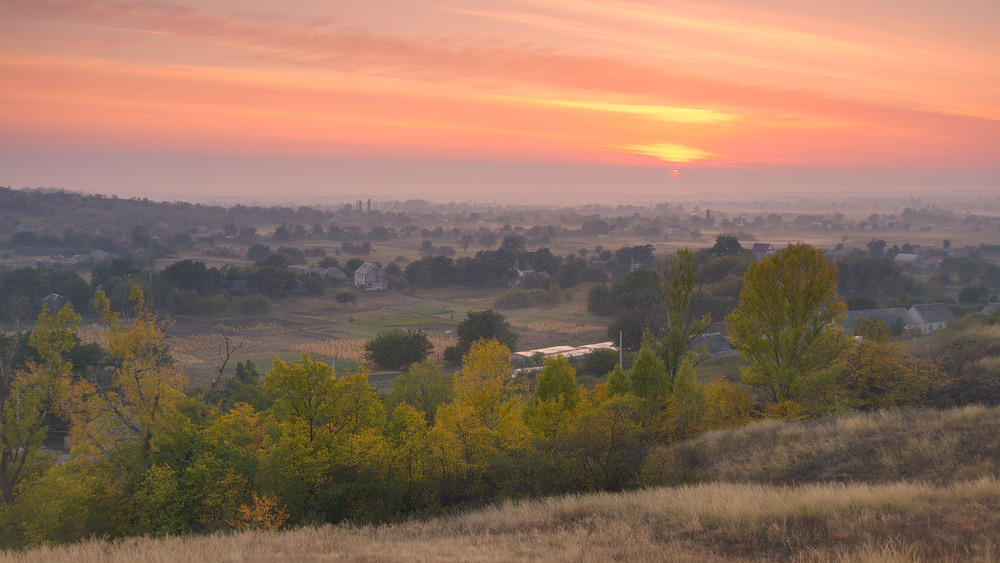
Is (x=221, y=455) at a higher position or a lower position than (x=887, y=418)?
lower

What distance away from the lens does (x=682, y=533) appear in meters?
10.6

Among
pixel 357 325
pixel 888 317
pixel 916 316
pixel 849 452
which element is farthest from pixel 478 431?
pixel 916 316

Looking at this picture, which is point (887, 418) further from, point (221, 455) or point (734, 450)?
point (221, 455)

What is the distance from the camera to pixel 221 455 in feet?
54.6

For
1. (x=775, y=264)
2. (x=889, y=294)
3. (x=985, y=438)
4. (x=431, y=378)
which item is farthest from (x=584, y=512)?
(x=889, y=294)

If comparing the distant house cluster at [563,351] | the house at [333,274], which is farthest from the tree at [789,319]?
the house at [333,274]

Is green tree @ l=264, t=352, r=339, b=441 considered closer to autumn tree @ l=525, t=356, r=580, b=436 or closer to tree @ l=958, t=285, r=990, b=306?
autumn tree @ l=525, t=356, r=580, b=436

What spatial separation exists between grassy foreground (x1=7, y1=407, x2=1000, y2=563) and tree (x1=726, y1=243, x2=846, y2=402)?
607cm

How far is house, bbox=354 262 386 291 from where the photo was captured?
84812mm

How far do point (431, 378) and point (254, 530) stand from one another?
1477cm

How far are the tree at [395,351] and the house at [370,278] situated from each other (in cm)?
3994

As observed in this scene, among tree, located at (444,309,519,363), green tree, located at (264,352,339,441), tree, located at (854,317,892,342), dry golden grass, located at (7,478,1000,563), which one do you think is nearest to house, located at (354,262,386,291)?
tree, located at (444,309,519,363)

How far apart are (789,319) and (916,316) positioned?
125 ft

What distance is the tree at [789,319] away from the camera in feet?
72.9
